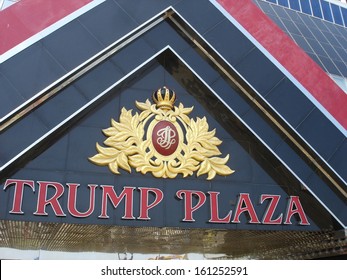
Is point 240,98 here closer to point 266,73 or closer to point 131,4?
point 266,73

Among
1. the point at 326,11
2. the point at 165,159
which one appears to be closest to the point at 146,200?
the point at 165,159

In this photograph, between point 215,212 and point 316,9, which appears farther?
point 316,9

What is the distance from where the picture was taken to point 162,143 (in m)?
11.7

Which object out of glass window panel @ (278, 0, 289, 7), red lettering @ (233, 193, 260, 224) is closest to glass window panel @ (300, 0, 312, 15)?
glass window panel @ (278, 0, 289, 7)

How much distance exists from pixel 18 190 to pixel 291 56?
333 inches

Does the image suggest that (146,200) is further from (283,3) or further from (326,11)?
(326,11)

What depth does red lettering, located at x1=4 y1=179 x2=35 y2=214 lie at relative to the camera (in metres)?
10.1

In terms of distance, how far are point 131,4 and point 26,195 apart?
601 centimetres

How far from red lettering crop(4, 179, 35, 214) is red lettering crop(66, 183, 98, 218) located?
0.91 metres

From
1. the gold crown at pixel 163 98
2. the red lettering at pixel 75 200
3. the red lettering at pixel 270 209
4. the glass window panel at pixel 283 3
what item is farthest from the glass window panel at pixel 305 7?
the red lettering at pixel 75 200

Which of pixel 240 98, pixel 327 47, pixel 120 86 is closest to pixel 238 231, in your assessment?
pixel 240 98

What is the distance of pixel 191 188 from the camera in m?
11.6

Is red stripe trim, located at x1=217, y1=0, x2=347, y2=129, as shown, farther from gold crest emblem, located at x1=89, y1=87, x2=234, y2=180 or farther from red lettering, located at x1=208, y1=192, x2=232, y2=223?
red lettering, located at x1=208, y1=192, x2=232, y2=223

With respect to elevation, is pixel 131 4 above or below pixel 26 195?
above
